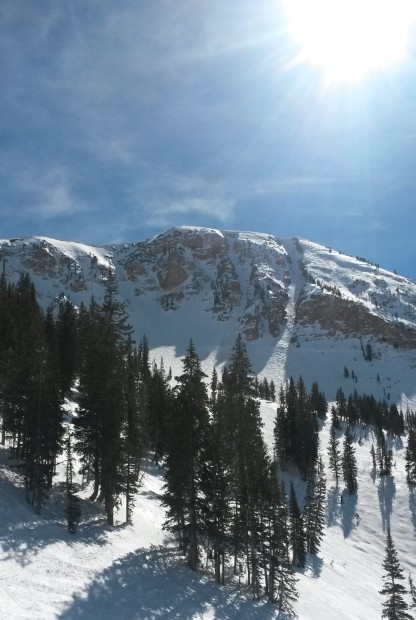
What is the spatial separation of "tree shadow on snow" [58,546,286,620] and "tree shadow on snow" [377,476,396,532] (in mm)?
57339

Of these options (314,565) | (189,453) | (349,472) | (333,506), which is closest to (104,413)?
(189,453)

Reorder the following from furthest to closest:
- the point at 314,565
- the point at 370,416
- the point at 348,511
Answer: the point at 370,416 → the point at 348,511 → the point at 314,565

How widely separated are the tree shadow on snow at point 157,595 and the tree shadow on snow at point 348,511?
1973 inches

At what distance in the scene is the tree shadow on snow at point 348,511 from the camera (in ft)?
250

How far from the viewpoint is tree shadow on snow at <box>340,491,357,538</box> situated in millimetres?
76319

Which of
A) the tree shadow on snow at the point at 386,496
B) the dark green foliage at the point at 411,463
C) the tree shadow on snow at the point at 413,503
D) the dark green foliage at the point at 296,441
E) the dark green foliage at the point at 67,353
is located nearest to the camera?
the dark green foliage at the point at 67,353

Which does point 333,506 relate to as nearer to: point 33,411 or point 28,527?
point 33,411

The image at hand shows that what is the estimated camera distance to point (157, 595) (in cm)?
2486

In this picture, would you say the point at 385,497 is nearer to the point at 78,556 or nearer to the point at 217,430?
the point at 217,430

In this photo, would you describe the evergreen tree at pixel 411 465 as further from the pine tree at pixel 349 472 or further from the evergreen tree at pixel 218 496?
the evergreen tree at pixel 218 496

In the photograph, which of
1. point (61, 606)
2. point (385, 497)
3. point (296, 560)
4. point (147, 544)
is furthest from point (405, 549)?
point (61, 606)

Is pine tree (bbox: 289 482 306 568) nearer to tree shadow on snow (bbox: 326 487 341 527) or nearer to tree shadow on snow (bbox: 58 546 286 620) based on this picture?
tree shadow on snow (bbox: 58 546 286 620)

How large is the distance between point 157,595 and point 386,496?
7625 centimetres

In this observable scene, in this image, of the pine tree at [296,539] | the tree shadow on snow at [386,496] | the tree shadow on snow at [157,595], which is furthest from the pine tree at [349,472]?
the tree shadow on snow at [157,595]
